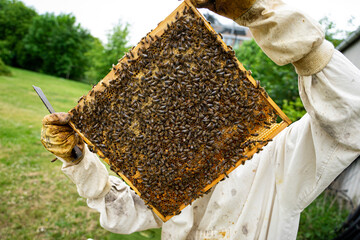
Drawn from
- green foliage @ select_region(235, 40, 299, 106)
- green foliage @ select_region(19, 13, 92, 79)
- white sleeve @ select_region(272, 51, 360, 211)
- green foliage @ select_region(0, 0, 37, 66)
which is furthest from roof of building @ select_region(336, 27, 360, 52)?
green foliage @ select_region(0, 0, 37, 66)

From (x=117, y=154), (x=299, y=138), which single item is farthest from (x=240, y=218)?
(x=117, y=154)

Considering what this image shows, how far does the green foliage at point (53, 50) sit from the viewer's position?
51.6m

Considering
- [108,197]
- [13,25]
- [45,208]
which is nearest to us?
[108,197]

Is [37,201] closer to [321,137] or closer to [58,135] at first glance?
[58,135]

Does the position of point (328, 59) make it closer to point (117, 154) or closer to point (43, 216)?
point (117, 154)

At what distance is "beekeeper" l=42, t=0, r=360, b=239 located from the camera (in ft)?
6.15

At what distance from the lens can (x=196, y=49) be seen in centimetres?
214

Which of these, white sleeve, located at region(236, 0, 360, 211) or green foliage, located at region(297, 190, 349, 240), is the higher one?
white sleeve, located at region(236, 0, 360, 211)

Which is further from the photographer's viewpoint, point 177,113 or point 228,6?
point 177,113

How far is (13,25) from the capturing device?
2249 inches

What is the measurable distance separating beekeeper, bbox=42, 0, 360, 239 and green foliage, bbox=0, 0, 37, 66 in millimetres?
58303

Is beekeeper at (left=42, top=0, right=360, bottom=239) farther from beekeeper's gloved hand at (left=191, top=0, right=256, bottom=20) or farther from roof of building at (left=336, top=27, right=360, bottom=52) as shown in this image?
roof of building at (left=336, top=27, right=360, bottom=52)

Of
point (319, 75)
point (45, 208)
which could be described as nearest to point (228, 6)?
point (319, 75)

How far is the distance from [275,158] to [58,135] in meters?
2.42
